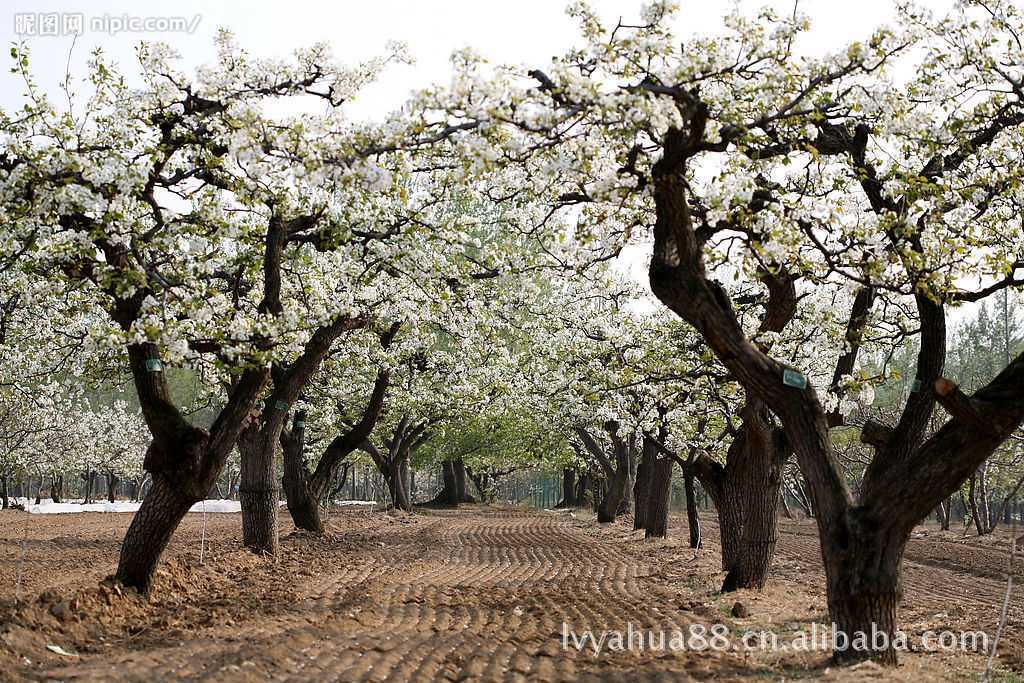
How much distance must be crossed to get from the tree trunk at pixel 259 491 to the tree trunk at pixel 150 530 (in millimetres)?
5868

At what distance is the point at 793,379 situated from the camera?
7574mm

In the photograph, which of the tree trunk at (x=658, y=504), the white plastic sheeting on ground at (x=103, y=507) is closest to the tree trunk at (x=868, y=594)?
the tree trunk at (x=658, y=504)

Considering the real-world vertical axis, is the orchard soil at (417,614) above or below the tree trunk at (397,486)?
below

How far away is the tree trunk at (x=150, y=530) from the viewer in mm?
10047

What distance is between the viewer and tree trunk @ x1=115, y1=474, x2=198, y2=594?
10.0 m

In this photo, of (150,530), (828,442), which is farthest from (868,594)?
(150,530)

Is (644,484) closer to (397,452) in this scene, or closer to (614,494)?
(614,494)

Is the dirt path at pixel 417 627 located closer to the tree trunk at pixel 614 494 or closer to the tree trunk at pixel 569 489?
the tree trunk at pixel 614 494

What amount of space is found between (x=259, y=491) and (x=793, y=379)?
1118cm

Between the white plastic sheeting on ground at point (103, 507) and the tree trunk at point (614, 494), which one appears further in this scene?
the white plastic sheeting on ground at point (103, 507)

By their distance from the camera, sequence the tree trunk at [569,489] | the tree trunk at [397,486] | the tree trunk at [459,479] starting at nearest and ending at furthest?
the tree trunk at [397,486] < the tree trunk at [459,479] < the tree trunk at [569,489]

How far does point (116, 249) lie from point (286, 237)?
6.41 ft

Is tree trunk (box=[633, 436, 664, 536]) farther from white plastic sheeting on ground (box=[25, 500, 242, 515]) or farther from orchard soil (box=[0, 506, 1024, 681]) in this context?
white plastic sheeting on ground (box=[25, 500, 242, 515])

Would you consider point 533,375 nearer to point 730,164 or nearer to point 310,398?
point 310,398
